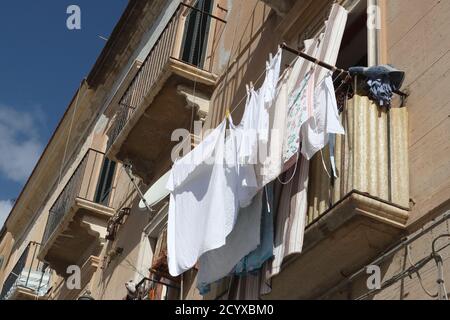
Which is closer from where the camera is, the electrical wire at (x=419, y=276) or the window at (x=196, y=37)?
the electrical wire at (x=419, y=276)

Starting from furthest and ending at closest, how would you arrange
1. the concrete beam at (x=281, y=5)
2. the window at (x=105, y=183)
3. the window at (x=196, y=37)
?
the window at (x=105, y=183), the window at (x=196, y=37), the concrete beam at (x=281, y=5)

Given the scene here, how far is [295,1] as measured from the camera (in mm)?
9992

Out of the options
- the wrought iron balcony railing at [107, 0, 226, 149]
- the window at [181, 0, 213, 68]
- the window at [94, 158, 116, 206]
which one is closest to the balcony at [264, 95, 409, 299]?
the wrought iron balcony railing at [107, 0, 226, 149]

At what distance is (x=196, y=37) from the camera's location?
13.1m

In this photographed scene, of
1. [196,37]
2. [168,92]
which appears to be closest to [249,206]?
[168,92]

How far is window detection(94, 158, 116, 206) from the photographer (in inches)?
634

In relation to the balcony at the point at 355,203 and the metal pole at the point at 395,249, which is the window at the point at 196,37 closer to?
the balcony at the point at 355,203

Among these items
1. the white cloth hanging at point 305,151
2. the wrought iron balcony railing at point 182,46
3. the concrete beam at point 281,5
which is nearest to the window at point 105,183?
the wrought iron balcony railing at point 182,46

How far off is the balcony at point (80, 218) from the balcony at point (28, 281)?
224 cm

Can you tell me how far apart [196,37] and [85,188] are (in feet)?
13.9

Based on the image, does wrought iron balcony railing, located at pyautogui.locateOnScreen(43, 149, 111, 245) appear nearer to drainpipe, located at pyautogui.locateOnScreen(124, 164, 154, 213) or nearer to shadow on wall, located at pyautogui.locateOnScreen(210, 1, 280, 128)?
drainpipe, located at pyautogui.locateOnScreen(124, 164, 154, 213)

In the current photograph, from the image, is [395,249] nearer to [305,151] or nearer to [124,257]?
[305,151]

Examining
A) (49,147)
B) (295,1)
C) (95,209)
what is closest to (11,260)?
(49,147)

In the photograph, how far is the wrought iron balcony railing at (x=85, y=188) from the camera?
15961mm
